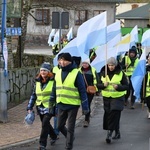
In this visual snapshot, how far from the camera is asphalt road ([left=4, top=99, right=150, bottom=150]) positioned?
9273 mm

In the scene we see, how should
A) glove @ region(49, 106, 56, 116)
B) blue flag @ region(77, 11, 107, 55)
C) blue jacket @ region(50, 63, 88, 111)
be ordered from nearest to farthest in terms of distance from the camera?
blue jacket @ region(50, 63, 88, 111)
glove @ region(49, 106, 56, 116)
blue flag @ region(77, 11, 107, 55)

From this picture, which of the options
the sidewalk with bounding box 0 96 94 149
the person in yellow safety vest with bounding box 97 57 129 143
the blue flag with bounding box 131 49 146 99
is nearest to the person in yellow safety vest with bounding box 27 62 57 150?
the sidewalk with bounding box 0 96 94 149

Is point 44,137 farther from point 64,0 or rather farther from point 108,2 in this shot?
point 108,2

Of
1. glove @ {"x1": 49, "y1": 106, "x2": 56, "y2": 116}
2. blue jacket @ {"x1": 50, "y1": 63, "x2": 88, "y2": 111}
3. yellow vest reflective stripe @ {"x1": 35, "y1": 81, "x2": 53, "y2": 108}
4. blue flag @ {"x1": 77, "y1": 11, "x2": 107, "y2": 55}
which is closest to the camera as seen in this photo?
blue jacket @ {"x1": 50, "y1": 63, "x2": 88, "y2": 111}

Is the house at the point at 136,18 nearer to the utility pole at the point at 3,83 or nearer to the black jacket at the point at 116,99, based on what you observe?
the utility pole at the point at 3,83

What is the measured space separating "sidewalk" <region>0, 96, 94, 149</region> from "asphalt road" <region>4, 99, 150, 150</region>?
0.23 m

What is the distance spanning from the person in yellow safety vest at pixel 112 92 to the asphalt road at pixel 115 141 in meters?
0.33

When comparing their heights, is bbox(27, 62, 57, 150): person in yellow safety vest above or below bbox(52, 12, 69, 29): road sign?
below

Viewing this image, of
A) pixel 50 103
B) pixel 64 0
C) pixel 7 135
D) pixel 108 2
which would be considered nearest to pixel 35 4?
pixel 64 0

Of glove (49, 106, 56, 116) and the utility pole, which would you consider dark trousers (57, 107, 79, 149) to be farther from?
the utility pole

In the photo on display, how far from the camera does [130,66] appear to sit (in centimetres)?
1452

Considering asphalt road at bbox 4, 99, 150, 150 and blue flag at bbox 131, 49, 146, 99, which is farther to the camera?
blue flag at bbox 131, 49, 146, 99

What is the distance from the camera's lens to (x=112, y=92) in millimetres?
9664

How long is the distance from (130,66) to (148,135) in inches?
174
